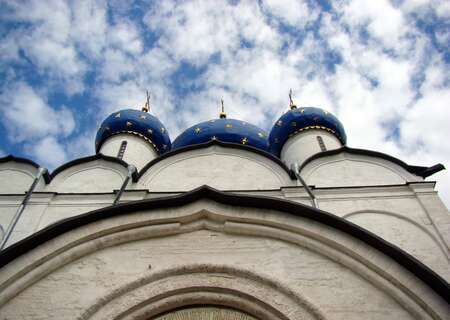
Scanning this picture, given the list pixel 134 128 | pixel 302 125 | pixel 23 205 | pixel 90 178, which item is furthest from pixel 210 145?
pixel 134 128

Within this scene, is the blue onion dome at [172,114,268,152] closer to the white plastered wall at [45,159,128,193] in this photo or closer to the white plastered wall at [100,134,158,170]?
the white plastered wall at [100,134,158,170]

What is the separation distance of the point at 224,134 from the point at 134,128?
2536mm

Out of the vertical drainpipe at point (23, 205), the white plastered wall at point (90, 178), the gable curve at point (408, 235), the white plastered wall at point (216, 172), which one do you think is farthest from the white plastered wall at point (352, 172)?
the vertical drainpipe at point (23, 205)

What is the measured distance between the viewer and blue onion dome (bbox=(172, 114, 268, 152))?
12.6 metres

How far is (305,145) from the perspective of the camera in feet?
34.4

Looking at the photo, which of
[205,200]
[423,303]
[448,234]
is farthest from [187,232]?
[448,234]

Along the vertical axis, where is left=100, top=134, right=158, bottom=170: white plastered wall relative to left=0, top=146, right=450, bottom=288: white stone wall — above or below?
above

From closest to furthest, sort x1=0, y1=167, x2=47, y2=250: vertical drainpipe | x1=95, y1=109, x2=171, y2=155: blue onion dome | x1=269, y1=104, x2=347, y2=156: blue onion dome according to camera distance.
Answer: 1. x1=0, y1=167, x2=47, y2=250: vertical drainpipe
2. x1=269, y1=104, x2=347, y2=156: blue onion dome
3. x1=95, y1=109, x2=171, y2=155: blue onion dome

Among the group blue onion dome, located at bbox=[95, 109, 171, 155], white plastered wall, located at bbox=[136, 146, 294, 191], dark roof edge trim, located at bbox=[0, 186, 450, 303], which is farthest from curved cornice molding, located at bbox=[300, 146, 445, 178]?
blue onion dome, located at bbox=[95, 109, 171, 155]

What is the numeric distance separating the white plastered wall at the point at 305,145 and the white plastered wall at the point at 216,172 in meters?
2.38

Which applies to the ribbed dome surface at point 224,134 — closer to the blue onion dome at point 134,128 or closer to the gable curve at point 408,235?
the blue onion dome at point 134,128

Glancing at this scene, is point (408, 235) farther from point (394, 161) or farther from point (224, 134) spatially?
point (224, 134)


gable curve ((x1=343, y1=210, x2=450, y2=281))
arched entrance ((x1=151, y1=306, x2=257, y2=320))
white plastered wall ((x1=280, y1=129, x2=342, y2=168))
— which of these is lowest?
arched entrance ((x1=151, y1=306, x2=257, y2=320))

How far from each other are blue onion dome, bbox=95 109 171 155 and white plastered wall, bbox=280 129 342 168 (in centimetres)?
319
